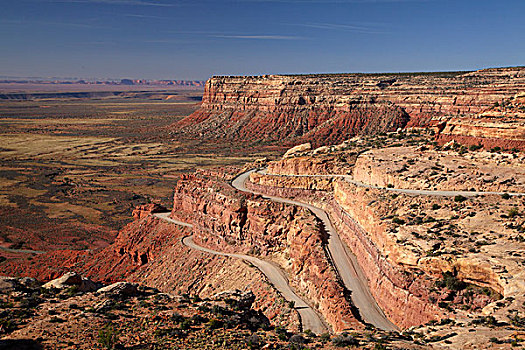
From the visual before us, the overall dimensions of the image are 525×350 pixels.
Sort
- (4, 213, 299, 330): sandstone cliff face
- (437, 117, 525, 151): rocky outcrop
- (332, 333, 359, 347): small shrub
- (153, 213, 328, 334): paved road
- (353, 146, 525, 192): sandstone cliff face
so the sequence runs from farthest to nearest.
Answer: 1. (4, 213, 299, 330): sandstone cliff face
2. (437, 117, 525, 151): rocky outcrop
3. (353, 146, 525, 192): sandstone cliff face
4. (153, 213, 328, 334): paved road
5. (332, 333, 359, 347): small shrub

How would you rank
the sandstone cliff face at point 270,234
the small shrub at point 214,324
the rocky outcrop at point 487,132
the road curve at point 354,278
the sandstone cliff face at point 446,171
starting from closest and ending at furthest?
1. the small shrub at point 214,324
2. the road curve at point 354,278
3. the sandstone cliff face at point 270,234
4. the sandstone cliff face at point 446,171
5. the rocky outcrop at point 487,132

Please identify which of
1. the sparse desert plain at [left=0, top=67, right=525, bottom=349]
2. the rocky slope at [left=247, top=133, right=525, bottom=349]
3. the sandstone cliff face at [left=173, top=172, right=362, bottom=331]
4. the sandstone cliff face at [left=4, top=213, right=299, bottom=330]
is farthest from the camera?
the sandstone cliff face at [left=4, top=213, right=299, bottom=330]

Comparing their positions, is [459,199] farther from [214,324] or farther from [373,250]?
[214,324]

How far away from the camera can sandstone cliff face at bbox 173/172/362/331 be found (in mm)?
33750

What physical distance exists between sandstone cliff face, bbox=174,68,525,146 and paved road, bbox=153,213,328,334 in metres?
91.7

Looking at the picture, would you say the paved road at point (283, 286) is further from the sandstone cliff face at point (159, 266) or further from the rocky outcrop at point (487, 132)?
the rocky outcrop at point (487, 132)

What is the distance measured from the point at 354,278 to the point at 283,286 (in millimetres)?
6271

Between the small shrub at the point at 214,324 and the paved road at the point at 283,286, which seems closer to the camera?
the small shrub at the point at 214,324

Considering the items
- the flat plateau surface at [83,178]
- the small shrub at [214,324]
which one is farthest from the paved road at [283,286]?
the flat plateau surface at [83,178]

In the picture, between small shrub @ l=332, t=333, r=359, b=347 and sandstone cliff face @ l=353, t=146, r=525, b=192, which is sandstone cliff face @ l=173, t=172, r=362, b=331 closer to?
small shrub @ l=332, t=333, r=359, b=347

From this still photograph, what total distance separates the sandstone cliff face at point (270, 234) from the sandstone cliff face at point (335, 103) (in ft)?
286

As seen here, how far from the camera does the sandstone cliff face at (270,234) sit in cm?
3375

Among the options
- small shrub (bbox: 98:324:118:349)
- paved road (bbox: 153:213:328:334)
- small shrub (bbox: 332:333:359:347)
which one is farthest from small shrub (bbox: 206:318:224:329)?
paved road (bbox: 153:213:328:334)

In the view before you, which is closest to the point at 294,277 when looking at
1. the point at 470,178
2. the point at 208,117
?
the point at 470,178
